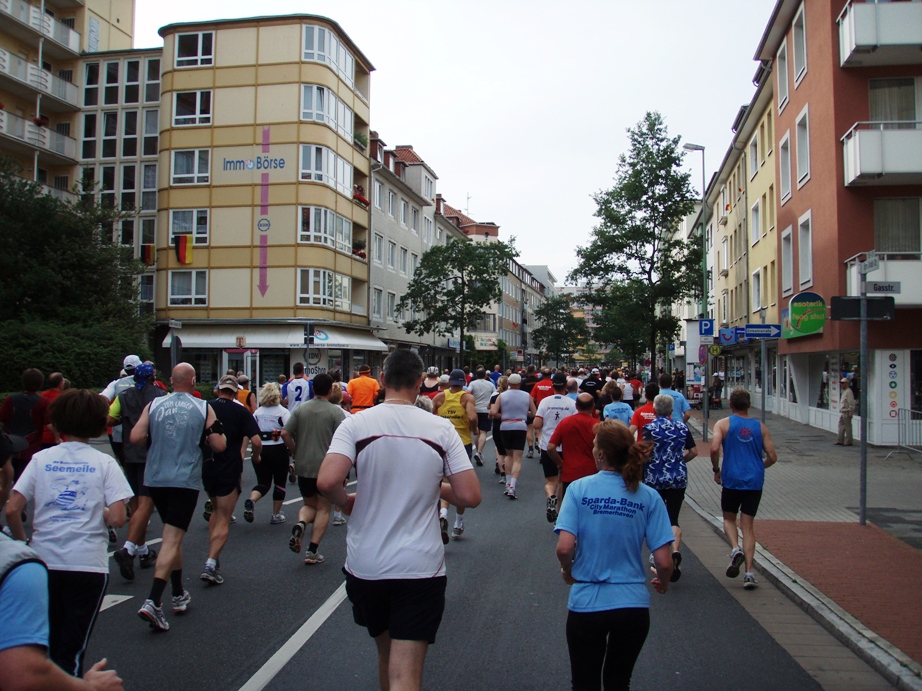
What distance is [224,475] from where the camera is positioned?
6.82 metres

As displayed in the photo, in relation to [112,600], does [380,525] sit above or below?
above

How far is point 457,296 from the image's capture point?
4369 centimetres

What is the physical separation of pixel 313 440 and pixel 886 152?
16.7 meters

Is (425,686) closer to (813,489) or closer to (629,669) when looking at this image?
(629,669)

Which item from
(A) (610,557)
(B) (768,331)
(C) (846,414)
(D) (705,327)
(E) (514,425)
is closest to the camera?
(A) (610,557)

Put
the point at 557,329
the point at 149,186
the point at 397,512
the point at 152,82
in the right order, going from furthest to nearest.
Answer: the point at 557,329
the point at 149,186
the point at 152,82
the point at 397,512

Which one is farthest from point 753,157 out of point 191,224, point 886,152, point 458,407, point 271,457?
point 271,457

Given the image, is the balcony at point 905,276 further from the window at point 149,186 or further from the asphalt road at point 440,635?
the window at point 149,186

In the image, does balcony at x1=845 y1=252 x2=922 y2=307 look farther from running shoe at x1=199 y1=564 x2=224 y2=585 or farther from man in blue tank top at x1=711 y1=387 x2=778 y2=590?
running shoe at x1=199 y1=564 x2=224 y2=585

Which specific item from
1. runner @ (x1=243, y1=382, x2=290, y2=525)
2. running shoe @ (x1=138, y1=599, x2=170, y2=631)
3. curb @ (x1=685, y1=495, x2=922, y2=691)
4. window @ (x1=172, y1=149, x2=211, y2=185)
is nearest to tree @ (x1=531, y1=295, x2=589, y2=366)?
window @ (x1=172, y1=149, x2=211, y2=185)

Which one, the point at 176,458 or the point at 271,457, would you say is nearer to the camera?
the point at 176,458

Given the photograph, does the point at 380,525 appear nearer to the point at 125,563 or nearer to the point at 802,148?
the point at 125,563

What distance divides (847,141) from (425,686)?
19.3 m

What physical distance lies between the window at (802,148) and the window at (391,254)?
26.1 meters
